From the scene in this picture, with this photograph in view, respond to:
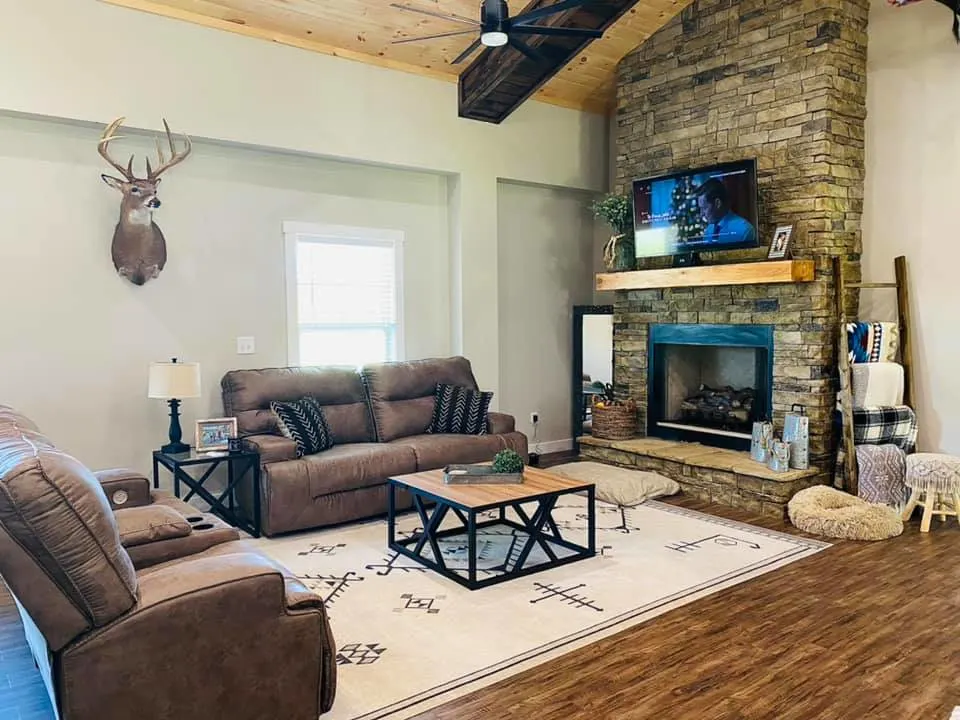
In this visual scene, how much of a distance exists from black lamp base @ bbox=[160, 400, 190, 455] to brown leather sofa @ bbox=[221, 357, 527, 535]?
Result: 1.27 ft

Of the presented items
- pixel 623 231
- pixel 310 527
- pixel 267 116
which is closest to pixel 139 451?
pixel 310 527

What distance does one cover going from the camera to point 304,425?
4844 millimetres

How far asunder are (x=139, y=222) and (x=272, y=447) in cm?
174

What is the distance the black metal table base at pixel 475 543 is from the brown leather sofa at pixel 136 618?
1.30 m

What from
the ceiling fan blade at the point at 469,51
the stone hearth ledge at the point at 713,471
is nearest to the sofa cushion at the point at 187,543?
the ceiling fan blade at the point at 469,51

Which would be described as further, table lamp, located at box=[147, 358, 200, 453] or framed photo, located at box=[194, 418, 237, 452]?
framed photo, located at box=[194, 418, 237, 452]

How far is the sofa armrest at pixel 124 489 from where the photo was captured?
3529mm

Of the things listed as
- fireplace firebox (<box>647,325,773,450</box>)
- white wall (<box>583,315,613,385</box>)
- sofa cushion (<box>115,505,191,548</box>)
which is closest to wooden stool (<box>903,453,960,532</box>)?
fireplace firebox (<box>647,325,773,450</box>)

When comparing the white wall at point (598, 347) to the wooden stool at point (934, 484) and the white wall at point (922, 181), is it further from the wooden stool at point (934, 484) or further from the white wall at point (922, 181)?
the wooden stool at point (934, 484)

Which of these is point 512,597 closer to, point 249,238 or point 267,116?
point 249,238

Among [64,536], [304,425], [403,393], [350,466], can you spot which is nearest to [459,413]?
[403,393]

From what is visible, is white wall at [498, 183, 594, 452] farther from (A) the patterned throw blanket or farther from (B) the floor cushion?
(A) the patterned throw blanket

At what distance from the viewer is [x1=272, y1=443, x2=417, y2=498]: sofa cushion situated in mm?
4543

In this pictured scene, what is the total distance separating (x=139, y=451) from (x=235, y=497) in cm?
73
